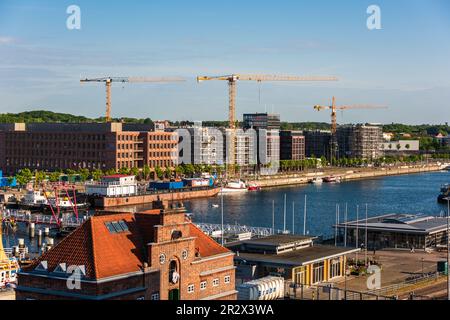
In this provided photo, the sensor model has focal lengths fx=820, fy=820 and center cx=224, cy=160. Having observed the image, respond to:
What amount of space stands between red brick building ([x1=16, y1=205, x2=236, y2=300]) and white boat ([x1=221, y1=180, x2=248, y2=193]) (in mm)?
40935

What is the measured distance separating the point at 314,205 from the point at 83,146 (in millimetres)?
19884

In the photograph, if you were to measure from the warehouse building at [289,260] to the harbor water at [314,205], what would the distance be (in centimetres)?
1014

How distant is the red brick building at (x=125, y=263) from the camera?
11.8 meters

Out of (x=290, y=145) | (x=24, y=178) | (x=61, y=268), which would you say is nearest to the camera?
(x=61, y=268)

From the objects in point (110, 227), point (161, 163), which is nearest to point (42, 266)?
point (110, 227)

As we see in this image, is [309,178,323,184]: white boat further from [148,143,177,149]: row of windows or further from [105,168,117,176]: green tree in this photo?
[105,168,117,176]: green tree

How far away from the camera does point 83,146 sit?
2228 inches

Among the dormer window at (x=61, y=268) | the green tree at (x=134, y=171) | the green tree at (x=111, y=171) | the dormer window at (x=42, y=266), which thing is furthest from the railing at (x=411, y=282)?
the green tree at (x=134, y=171)

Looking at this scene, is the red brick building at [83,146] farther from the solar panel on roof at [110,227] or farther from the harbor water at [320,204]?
the solar panel on roof at [110,227]

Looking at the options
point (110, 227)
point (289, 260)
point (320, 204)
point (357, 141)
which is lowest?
point (320, 204)

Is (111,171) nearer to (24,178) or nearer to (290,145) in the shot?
(24,178)

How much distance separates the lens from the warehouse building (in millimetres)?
17391

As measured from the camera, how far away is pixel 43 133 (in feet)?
194
